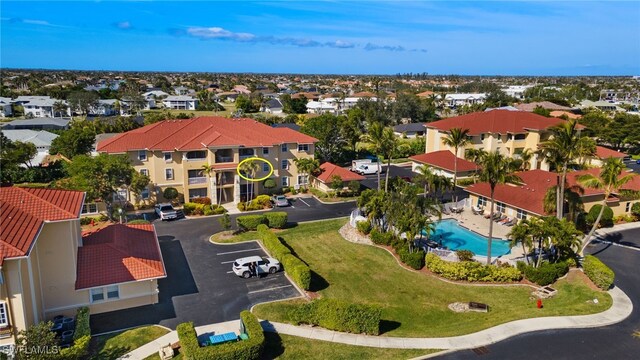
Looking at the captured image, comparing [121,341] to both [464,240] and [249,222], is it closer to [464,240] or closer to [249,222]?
[249,222]

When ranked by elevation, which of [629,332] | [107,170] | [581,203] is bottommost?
[629,332]

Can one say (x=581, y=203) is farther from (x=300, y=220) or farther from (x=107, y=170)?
(x=107, y=170)

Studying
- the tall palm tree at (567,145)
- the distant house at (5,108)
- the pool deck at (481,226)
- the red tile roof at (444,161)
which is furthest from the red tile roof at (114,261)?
the distant house at (5,108)

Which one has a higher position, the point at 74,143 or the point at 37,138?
the point at 74,143

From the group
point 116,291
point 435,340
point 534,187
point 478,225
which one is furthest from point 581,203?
point 116,291

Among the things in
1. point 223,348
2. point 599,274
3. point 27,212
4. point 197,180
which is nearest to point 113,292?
point 27,212

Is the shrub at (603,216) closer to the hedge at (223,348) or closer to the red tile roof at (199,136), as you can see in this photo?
the red tile roof at (199,136)

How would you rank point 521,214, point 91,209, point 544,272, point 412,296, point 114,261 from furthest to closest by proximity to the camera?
point 91,209 → point 521,214 → point 544,272 → point 412,296 → point 114,261
